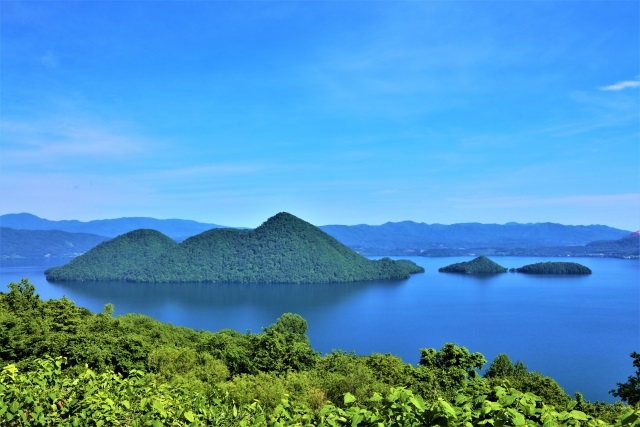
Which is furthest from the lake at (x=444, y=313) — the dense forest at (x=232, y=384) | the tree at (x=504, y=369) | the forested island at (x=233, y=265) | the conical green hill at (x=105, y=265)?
the dense forest at (x=232, y=384)

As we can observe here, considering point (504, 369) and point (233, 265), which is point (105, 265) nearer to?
point (233, 265)

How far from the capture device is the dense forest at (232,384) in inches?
158

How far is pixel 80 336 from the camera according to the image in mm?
22734

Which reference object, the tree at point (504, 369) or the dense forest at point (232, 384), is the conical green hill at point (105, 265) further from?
the tree at point (504, 369)

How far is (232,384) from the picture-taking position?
16.6 meters

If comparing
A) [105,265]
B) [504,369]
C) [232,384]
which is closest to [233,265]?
[105,265]

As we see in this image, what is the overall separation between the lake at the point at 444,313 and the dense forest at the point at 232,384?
29682mm

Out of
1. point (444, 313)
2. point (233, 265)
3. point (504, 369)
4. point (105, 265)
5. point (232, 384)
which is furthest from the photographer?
point (233, 265)

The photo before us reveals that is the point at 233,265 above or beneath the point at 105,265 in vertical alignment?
above

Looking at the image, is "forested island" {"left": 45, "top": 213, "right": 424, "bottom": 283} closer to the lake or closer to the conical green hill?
the conical green hill

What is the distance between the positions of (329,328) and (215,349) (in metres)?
66.4

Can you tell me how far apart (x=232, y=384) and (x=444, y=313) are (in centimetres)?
10229

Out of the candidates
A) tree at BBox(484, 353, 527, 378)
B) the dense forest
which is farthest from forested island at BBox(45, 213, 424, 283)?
tree at BBox(484, 353, 527, 378)

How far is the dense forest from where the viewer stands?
4.02 meters
